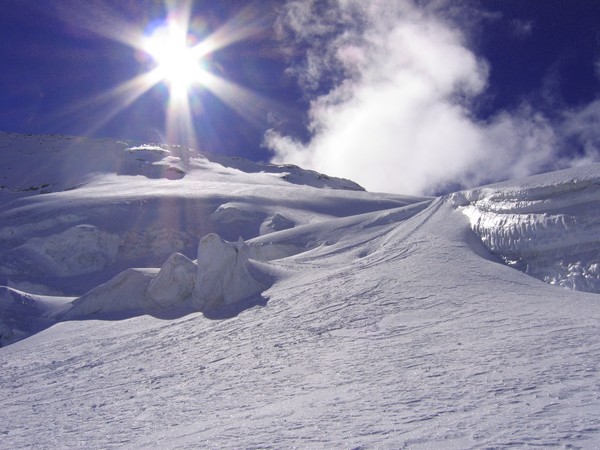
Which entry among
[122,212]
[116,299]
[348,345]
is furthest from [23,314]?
[122,212]

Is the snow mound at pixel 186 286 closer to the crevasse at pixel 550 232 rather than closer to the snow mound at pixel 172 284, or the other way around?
the snow mound at pixel 172 284

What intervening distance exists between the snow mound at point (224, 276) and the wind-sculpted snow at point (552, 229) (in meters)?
5.76

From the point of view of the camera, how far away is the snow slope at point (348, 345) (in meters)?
5.12

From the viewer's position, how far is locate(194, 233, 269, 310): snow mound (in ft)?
44.1

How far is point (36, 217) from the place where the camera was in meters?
29.0

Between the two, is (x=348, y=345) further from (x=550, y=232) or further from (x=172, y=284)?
(x=172, y=284)

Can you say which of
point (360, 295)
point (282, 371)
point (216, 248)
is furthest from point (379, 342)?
point (216, 248)

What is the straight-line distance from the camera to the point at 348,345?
8.37 metres

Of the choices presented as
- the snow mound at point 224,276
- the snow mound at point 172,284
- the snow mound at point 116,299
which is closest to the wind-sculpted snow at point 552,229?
the snow mound at point 224,276

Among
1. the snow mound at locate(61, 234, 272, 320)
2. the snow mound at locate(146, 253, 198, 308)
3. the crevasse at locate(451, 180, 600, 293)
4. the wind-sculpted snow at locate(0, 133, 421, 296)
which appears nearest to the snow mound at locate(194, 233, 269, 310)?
the snow mound at locate(61, 234, 272, 320)

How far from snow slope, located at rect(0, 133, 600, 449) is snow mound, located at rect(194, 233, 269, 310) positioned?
0.14ft

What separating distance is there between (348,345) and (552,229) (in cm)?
616

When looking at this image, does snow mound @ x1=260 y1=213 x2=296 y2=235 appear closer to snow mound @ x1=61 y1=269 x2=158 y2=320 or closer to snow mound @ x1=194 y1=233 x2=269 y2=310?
snow mound @ x1=61 y1=269 x2=158 y2=320

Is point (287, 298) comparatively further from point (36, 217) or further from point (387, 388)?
point (36, 217)
